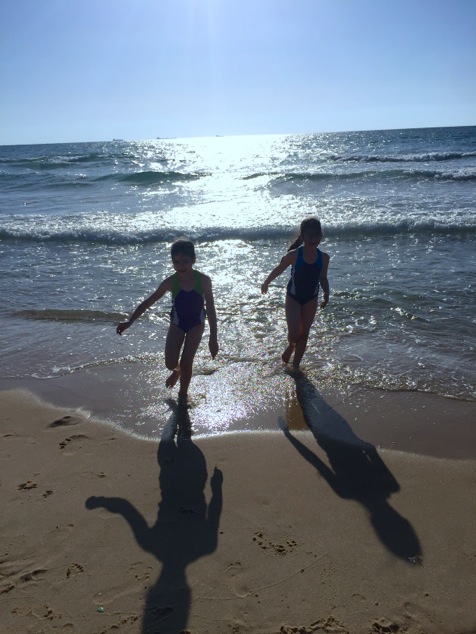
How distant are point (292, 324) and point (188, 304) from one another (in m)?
1.28

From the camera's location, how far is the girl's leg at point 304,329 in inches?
214

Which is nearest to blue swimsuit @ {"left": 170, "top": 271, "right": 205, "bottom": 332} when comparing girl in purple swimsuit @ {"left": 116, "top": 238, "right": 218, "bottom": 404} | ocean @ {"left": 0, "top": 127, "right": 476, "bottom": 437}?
girl in purple swimsuit @ {"left": 116, "top": 238, "right": 218, "bottom": 404}

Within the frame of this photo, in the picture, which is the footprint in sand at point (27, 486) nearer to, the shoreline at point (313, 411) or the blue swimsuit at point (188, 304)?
the shoreline at point (313, 411)

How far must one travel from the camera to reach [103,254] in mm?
11383

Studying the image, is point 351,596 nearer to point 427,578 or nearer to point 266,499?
point 427,578

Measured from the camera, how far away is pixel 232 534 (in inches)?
117

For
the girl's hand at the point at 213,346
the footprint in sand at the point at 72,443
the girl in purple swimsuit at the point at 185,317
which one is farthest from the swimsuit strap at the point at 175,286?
the footprint in sand at the point at 72,443

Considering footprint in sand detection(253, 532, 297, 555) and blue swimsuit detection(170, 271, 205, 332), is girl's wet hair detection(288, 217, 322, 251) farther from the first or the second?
footprint in sand detection(253, 532, 297, 555)

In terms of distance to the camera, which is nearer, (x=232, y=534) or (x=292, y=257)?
(x=232, y=534)

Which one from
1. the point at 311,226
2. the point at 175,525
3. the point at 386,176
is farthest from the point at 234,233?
the point at 386,176

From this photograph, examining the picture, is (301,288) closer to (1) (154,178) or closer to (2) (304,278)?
(2) (304,278)

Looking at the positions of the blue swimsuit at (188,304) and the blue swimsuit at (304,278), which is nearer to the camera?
the blue swimsuit at (188,304)

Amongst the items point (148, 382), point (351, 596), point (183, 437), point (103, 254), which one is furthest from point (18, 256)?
point (351, 596)

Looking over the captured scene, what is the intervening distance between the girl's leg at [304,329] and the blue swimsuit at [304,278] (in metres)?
0.06
